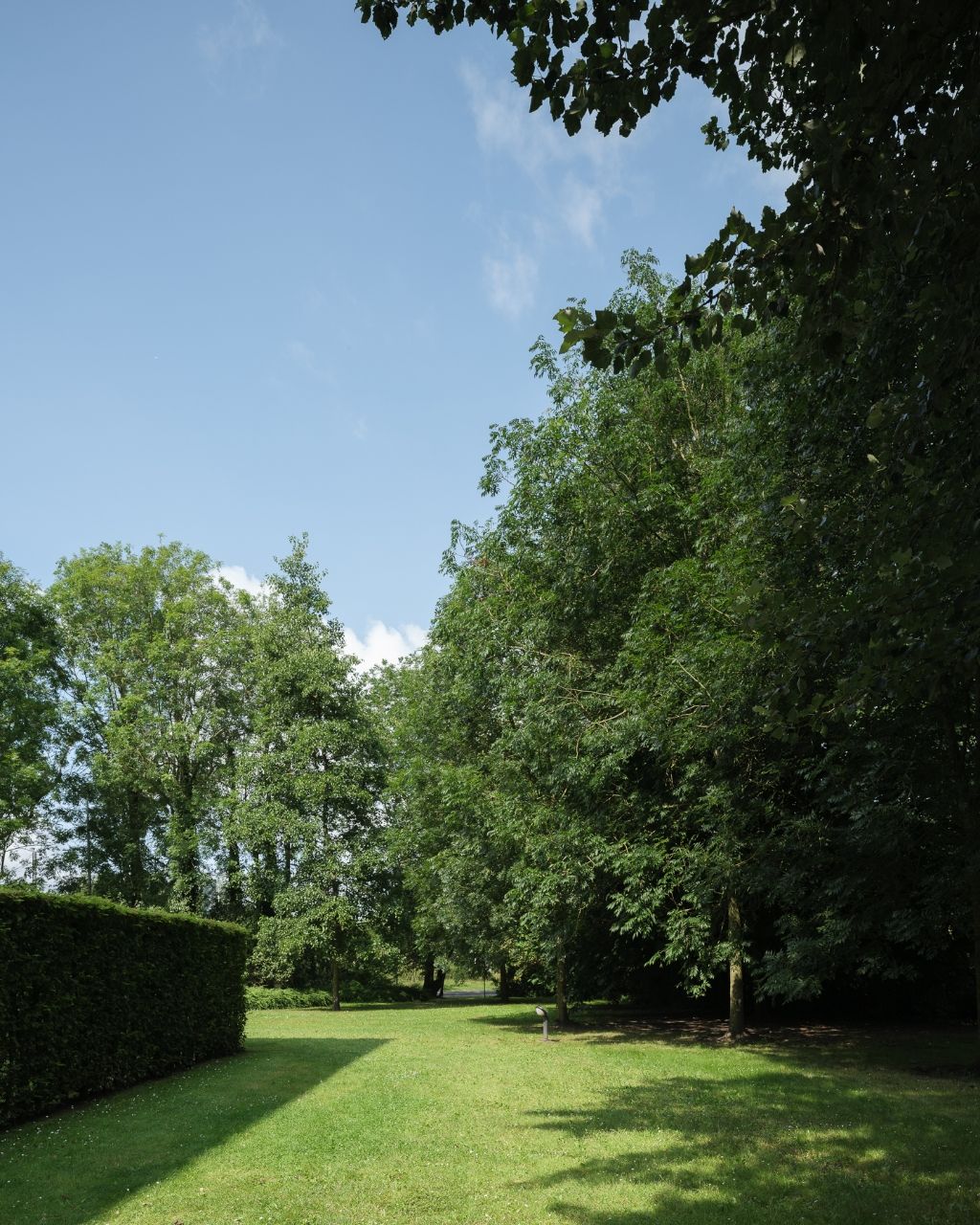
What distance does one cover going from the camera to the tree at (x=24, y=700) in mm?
25469

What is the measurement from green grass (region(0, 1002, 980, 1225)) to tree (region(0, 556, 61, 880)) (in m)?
16.7

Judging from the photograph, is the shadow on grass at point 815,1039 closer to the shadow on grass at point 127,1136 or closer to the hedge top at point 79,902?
the shadow on grass at point 127,1136

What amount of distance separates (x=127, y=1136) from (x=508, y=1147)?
3.39 m

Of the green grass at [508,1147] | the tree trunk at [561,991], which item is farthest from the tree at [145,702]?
the green grass at [508,1147]

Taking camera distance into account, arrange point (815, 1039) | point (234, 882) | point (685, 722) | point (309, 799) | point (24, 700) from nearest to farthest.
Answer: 1. point (685, 722)
2. point (815, 1039)
3. point (24, 700)
4. point (309, 799)
5. point (234, 882)

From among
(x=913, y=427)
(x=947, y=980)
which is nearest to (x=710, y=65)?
(x=913, y=427)

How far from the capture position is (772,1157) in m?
7.08

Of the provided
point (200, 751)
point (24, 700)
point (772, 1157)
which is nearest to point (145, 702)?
point (200, 751)

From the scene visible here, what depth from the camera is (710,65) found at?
434cm

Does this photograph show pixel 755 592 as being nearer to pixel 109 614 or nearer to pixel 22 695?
pixel 22 695

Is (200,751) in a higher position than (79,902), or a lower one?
higher

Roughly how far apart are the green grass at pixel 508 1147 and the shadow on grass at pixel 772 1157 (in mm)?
25

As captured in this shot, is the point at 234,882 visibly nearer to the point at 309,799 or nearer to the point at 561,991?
the point at 309,799

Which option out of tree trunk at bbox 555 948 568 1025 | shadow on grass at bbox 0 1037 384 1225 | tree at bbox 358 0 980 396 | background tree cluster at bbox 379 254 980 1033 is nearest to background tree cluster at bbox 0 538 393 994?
background tree cluster at bbox 379 254 980 1033
